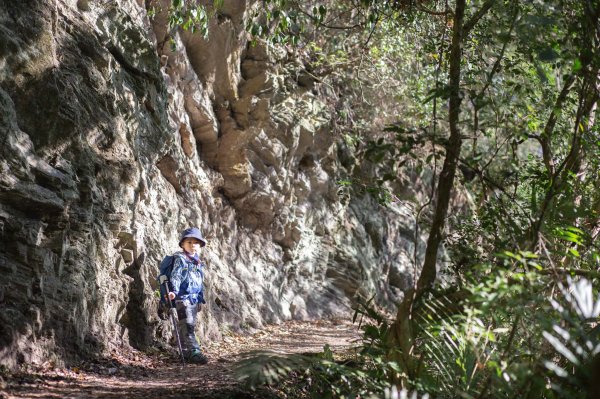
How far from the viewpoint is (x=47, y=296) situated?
22.5ft

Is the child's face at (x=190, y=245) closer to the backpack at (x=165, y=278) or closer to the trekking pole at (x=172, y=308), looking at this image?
the backpack at (x=165, y=278)

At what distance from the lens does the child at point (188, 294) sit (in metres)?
8.42

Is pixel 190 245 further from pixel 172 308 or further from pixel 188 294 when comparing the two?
pixel 172 308

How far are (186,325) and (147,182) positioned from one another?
8.17 ft

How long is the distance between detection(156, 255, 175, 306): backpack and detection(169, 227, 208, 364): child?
0.05 metres

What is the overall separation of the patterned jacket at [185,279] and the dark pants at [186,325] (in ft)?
0.33

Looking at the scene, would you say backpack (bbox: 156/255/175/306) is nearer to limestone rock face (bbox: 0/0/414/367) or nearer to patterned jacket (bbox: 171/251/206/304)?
patterned jacket (bbox: 171/251/206/304)

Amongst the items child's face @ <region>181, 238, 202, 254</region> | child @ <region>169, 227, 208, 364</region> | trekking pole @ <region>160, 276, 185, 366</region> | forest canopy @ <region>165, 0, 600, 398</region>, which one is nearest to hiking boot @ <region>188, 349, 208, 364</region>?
child @ <region>169, 227, 208, 364</region>

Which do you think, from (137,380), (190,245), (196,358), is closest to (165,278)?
(190,245)

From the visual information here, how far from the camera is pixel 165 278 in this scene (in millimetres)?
8539

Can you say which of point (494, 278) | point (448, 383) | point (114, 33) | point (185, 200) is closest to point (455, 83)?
point (494, 278)

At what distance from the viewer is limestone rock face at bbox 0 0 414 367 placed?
6.95m

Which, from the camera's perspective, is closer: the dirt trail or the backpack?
the dirt trail

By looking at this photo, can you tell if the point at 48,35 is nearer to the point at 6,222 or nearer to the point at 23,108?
the point at 23,108
